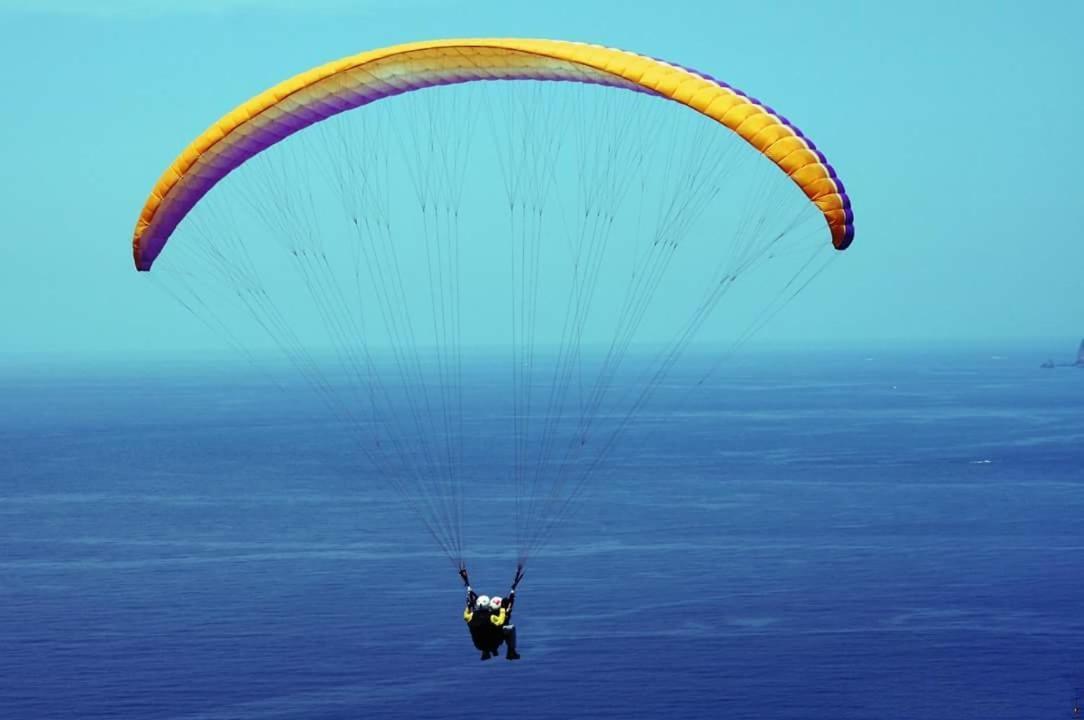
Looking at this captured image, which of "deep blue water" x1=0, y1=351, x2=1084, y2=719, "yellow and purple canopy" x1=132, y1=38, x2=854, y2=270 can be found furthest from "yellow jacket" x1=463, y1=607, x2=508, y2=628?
"deep blue water" x1=0, y1=351, x2=1084, y2=719

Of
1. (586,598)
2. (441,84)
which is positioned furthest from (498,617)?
(586,598)

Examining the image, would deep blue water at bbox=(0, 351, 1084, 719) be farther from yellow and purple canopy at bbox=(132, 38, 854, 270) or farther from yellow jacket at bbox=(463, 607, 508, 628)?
yellow and purple canopy at bbox=(132, 38, 854, 270)

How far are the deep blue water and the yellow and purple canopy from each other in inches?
1168

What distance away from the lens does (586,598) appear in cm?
7169

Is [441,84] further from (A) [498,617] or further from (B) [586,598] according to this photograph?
(B) [586,598]

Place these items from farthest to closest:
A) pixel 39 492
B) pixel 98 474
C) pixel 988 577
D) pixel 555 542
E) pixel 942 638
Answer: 1. pixel 98 474
2. pixel 39 492
3. pixel 555 542
4. pixel 988 577
5. pixel 942 638

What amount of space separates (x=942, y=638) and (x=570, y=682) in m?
16.9

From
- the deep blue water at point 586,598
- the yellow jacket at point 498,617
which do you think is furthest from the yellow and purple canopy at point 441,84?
the deep blue water at point 586,598

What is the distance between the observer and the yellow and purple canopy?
2630 cm

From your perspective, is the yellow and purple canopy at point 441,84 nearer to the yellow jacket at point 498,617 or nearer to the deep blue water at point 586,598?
the yellow jacket at point 498,617

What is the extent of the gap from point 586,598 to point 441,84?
4576 centimetres

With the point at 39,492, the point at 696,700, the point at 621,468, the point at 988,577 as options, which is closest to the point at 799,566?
the point at 988,577

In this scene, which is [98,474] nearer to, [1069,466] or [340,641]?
[340,641]

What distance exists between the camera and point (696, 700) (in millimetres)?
57156
